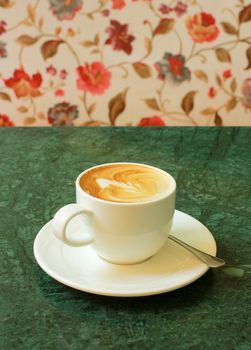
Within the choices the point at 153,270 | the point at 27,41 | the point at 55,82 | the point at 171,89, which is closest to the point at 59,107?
the point at 55,82

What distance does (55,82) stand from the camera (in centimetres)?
132

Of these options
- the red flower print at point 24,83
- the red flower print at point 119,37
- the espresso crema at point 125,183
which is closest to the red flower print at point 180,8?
the red flower print at point 119,37

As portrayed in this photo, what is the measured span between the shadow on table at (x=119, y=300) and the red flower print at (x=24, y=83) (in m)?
0.83

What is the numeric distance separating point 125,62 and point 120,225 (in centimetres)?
81

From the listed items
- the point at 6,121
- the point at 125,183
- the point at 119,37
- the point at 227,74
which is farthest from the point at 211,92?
the point at 125,183

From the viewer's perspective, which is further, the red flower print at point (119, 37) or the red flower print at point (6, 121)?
the red flower print at point (6, 121)

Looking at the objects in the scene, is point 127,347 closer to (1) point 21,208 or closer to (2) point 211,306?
(2) point 211,306

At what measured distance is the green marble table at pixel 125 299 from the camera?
1.66ft

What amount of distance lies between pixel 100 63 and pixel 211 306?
870mm

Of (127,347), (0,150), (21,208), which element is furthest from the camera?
(0,150)

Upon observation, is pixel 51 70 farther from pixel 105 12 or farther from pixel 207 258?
pixel 207 258

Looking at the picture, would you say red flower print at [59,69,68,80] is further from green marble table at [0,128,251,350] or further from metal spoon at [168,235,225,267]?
metal spoon at [168,235,225,267]

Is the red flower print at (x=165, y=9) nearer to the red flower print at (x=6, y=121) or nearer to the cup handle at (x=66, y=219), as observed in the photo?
the red flower print at (x=6, y=121)

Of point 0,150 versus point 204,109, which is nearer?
point 0,150
